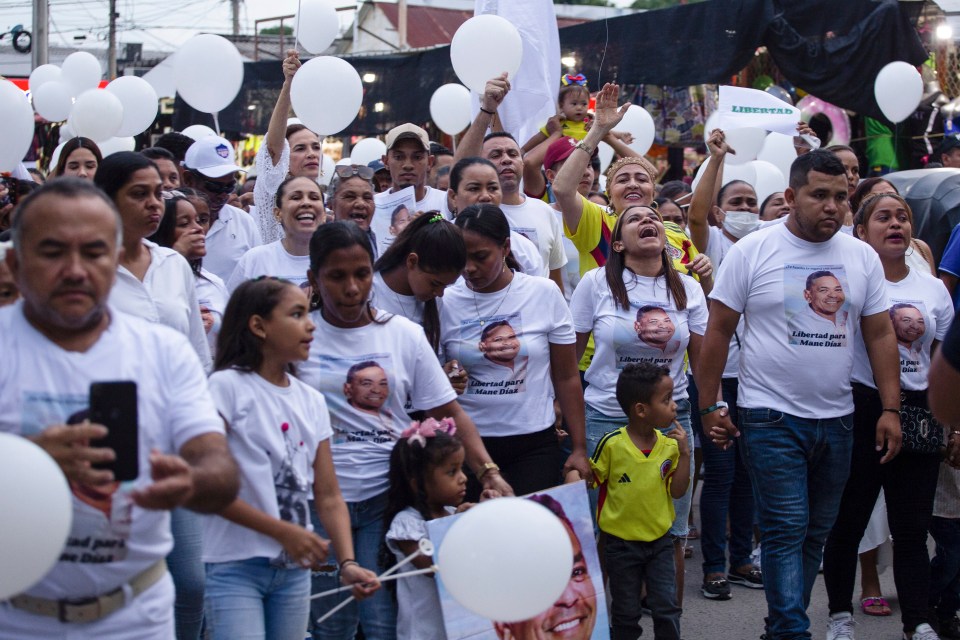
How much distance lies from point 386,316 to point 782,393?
1.94 meters

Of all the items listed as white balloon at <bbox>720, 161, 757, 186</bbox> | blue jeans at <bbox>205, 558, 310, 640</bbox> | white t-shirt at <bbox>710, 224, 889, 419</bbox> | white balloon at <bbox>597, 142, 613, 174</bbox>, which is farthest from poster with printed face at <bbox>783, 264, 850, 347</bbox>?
white balloon at <bbox>597, 142, 613, 174</bbox>

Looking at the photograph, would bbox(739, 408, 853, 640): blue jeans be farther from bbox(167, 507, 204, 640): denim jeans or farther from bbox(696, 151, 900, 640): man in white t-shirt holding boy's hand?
bbox(167, 507, 204, 640): denim jeans

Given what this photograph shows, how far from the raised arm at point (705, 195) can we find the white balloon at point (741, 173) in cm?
224

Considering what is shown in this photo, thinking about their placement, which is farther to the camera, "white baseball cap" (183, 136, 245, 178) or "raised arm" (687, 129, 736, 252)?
"raised arm" (687, 129, 736, 252)

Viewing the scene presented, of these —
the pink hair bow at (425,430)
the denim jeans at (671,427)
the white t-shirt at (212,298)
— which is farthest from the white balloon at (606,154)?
the pink hair bow at (425,430)

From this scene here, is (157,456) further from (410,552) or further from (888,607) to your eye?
(888,607)

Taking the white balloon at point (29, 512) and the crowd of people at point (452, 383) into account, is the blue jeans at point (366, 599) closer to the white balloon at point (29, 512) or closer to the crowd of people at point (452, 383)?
the crowd of people at point (452, 383)

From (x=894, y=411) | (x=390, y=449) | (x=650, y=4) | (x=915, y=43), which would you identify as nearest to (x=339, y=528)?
(x=390, y=449)

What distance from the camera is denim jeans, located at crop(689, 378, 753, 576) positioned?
21.5 ft

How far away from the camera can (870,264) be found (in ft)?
17.7

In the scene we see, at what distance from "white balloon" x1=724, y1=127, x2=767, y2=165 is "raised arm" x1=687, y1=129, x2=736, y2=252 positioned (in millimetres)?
3035

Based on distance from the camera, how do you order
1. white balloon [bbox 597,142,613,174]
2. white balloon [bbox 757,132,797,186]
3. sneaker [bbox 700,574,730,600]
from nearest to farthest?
sneaker [bbox 700,574,730,600] < white balloon [bbox 757,132,797,186] < white balloon [bbox 597,142,613,174]

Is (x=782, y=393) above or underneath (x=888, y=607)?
above

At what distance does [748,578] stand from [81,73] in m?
8.52
